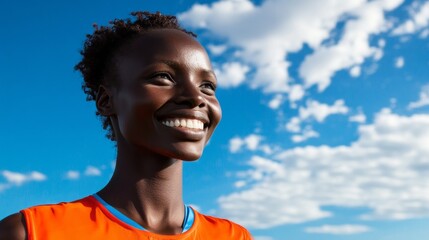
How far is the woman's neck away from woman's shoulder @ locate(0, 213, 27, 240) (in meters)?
0.64

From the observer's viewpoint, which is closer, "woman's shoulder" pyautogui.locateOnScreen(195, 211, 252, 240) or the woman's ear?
the woman's ear

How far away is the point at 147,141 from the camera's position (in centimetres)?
387

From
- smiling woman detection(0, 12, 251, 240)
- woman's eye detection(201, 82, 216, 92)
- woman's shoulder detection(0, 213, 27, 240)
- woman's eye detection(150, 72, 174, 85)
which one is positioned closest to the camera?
woman's shoulder detection(0, 213, 27, 240)

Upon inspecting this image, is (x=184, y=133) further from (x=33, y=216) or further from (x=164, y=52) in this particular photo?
(x=33, y=216)

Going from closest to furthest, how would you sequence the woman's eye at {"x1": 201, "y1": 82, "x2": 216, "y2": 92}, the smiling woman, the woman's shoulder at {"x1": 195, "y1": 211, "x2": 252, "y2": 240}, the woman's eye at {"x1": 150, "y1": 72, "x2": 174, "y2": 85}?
the smiling woman → the woman's eye at {"x1": 150, "y1": 72, "x2": 174, "y2": 85} → the woman's eye at {"x1": 201, "y1": 82, "x2": 216, "y2": 92} → the woman's shoulder at {"x1": 195, "y1": 211, "x2": 252, "y2": 240}

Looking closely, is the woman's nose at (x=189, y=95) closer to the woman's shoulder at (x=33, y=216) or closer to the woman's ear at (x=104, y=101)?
the woman's ear at (x=104, y=101)

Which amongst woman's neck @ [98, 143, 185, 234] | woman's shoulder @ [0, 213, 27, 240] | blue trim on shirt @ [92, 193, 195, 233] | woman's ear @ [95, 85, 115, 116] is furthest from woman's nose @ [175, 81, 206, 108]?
woman's shoulder @ [0, 213, 27, 240]

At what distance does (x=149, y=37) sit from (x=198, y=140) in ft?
2.89

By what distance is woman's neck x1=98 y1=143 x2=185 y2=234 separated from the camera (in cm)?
401

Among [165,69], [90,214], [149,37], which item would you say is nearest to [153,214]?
[90,214]

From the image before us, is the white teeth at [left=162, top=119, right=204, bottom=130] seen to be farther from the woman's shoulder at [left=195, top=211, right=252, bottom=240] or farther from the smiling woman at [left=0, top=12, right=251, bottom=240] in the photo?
the woman's shoulder at [left=195, top=211, right=252, bottom=240]

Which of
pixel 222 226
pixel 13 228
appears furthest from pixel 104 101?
pixel 222 226

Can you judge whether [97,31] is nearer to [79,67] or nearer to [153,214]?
[79,67]

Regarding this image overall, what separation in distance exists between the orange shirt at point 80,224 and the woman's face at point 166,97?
1.75 feet
